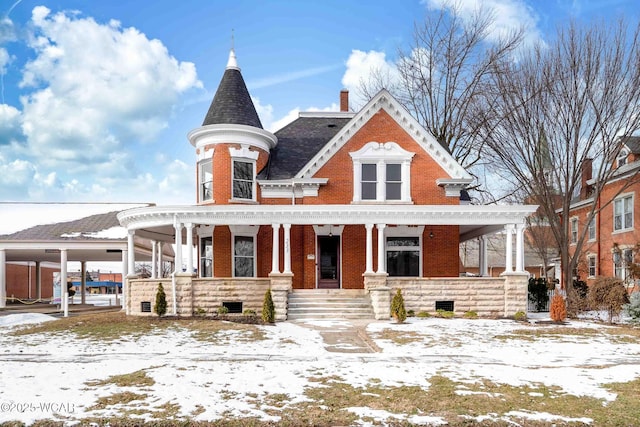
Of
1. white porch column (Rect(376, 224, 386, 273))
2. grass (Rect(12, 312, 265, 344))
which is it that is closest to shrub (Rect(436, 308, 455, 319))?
white porch column (Rect(376, 224, 386, 273))

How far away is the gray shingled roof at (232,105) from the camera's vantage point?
21.8 metres

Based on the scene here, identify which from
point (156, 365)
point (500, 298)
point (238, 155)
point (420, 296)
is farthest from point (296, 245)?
point (156, 365)

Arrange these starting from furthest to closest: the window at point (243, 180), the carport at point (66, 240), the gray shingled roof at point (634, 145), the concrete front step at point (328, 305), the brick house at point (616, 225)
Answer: the gray shingled roof at point (634, 145) → the brick house at point (616, 225) → the carport at point (66, 240) → the window at point (243, 180) → the concrete front step at point (328, 305)

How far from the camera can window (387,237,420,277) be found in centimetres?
2148

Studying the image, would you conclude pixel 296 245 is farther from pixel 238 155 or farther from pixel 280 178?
pixel 238 155

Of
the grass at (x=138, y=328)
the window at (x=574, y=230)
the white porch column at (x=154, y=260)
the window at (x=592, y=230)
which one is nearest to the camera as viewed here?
the grass at (x=138, y=328)

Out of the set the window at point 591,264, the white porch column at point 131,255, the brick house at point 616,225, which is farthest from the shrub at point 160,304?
the window at point 591,264

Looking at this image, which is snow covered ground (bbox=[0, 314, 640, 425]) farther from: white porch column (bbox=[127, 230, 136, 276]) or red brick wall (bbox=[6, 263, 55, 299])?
red brick wall (bbox=[6, 263, 55, 299])

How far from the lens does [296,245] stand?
2147cm

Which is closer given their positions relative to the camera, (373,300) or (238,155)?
(373,300)

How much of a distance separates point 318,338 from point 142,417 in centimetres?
692

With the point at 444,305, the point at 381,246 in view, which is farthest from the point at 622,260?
the point at 381,246

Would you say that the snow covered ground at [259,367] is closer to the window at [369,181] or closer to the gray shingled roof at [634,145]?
the window at [369,181]

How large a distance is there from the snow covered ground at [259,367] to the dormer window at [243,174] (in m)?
9.09
